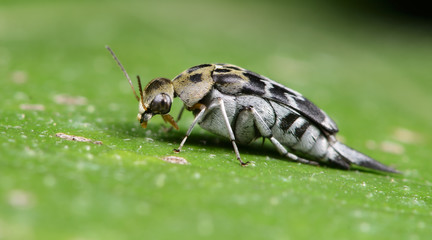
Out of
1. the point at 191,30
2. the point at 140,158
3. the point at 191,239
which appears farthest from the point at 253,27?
the point at 191,239

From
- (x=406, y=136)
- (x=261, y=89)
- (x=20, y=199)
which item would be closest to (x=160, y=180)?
(x=20, y=199)

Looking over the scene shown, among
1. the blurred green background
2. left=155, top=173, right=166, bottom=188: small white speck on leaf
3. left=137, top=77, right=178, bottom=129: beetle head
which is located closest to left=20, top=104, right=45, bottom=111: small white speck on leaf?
the blurred green background

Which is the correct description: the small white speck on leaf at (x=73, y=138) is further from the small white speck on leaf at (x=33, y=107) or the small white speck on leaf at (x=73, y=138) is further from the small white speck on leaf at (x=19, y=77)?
the small white speck on leaf at (x=19, y=77)

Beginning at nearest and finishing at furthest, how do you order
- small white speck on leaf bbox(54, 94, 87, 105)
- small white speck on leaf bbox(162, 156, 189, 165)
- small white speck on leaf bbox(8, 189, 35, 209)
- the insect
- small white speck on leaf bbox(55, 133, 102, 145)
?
small white speck on leaf bbox(8, 189, 35, 209) → small white speck on leaf bbox(162, 156, 189, 165) → small white speck on leaf bbox(55, 133, 102, 145) → the insect → small white speck on leaf bbox(54, 94, 87, 105)

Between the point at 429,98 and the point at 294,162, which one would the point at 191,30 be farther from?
the point at 294,162

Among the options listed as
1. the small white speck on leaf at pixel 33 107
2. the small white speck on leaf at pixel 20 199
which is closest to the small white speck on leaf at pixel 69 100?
the small white speck on leaf at pixel 33 107

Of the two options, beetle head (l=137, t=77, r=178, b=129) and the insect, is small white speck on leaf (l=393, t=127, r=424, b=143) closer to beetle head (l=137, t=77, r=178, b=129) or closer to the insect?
the insect

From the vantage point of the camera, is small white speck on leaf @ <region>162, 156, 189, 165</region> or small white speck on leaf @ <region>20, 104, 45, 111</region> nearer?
small white speck on leaf @ <region>162, 156, 189, 165</region>
